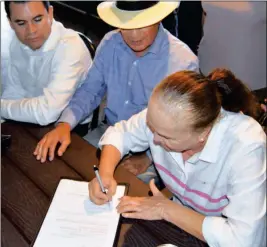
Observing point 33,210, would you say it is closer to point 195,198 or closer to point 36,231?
point 36,231

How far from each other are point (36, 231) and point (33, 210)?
99mm

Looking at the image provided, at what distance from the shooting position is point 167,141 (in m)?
1.35

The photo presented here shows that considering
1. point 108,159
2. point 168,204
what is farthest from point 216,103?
point 108,159

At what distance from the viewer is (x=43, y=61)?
2.06 metres

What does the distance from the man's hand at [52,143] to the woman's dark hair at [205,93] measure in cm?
50

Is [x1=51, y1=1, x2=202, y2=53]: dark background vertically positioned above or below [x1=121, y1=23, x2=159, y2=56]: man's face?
below

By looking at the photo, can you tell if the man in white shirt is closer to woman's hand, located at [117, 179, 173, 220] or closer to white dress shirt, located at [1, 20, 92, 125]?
white dress shirt, located at [1, 20, 92, 125]

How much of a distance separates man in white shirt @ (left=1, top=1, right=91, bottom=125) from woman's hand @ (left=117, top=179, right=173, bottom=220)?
24.3 inches

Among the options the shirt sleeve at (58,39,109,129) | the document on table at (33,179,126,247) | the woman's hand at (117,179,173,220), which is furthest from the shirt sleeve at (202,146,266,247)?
the shirt sleeve at (58,39,109,129)

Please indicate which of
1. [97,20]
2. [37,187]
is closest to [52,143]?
[37,187]

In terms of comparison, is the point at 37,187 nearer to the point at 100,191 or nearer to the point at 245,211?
the point at 100,191

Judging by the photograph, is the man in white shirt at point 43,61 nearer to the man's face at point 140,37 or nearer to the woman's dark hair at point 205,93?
the man's face at point 140,37

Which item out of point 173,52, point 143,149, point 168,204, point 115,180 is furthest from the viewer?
point 173,52

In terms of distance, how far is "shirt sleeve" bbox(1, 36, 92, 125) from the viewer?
1.84 m
